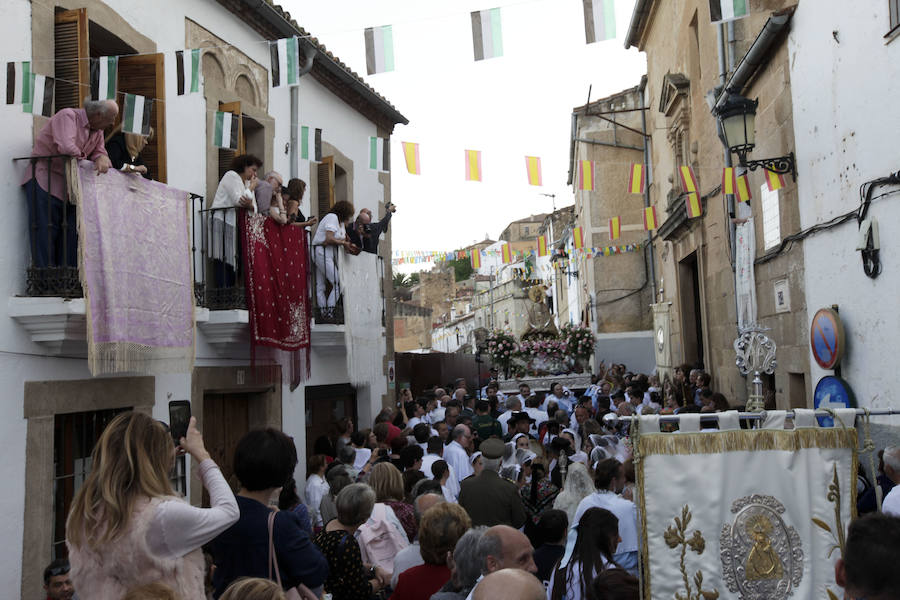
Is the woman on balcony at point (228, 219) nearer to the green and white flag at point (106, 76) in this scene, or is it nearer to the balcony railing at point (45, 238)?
the green and white flag at point (106, 76)

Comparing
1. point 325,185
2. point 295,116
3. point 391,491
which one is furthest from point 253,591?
point 325,185

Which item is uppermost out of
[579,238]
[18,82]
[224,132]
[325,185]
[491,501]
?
[579,238]

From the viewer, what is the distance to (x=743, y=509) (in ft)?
13.2

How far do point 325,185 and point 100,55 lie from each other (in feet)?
15.9

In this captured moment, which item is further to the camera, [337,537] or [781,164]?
[781,164]

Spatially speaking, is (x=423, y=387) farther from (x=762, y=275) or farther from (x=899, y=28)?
(x=899, y=28)

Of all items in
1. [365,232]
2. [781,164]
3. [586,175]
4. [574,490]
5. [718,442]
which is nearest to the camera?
[718,442]

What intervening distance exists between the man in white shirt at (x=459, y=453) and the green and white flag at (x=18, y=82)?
16.7ft

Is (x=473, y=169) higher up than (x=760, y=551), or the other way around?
(x=473, y=169)

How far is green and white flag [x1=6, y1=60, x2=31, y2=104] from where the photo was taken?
21.9 ft

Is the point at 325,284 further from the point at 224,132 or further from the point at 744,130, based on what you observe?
the point at 744,130

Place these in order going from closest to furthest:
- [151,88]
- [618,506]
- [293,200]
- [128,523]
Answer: [128,523], [618,506], [151,88], [293,200]

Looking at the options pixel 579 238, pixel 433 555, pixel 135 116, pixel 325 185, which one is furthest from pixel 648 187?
pixel 433 555

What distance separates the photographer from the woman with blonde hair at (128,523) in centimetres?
318
